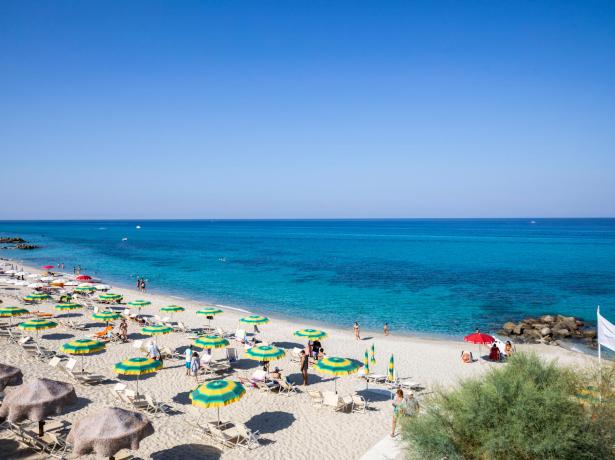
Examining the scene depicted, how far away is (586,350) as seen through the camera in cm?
2345

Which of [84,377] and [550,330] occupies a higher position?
[84,377]

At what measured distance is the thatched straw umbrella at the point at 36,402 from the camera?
30.9 feet

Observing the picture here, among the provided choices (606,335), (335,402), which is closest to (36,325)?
(335,402)

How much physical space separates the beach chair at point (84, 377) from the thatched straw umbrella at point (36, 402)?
5063 mm

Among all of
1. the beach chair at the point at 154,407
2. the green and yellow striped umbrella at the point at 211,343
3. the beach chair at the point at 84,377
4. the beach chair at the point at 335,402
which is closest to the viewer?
the beach chair at the point at 154,407

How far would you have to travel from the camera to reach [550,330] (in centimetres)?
2562

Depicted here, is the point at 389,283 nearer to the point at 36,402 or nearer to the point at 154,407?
the point at 154,407

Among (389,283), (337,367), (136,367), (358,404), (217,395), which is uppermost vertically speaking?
(217,395)

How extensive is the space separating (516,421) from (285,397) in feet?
28.0

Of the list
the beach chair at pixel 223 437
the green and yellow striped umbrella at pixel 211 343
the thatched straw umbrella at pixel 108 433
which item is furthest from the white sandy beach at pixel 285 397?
→ the thatched straw umbrella at pixel 108 433

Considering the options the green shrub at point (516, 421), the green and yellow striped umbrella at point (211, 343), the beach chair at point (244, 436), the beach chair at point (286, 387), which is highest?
the green shrub at point (516, 421)

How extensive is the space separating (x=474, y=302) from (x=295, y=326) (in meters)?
16.5

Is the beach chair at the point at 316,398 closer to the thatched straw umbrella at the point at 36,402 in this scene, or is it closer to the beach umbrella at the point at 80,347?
the thatched straw umbrella at the point at 36,402

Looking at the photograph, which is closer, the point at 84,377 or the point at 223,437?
the point at 223,437
